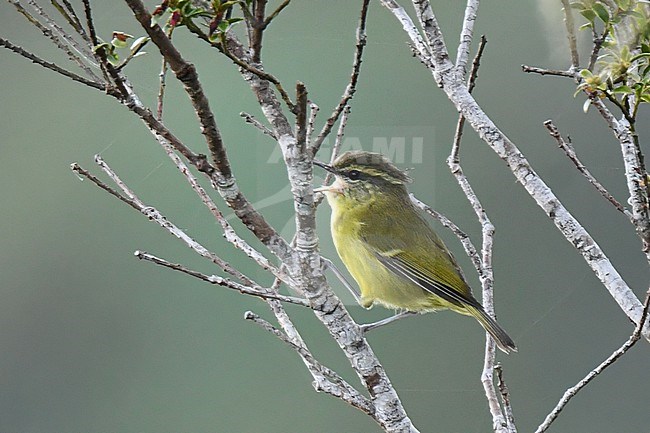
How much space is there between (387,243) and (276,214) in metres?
0.71

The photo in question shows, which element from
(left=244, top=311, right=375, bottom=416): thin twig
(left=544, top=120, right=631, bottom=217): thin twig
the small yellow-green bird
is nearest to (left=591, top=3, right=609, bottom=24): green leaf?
(left=544, top=120, right=631, bottom=217): thin twig

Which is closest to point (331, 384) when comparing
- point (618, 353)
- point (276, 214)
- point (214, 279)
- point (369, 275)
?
point (214, 279)

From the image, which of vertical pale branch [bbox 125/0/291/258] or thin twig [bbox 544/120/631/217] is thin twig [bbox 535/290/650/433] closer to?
thin twig [bbox 544/120/631/217]

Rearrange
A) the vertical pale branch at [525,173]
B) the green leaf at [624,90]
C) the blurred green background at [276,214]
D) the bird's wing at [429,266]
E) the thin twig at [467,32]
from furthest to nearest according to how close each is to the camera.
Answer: the blurred green background at [276,214] → the bird's wing at [429,266] → the thin twig at [467,32] → the vertical pale branch at [525,173] → the green leaf at [624,90]

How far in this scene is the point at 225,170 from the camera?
0.85 metres

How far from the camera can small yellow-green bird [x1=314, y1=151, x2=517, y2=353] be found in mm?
1573

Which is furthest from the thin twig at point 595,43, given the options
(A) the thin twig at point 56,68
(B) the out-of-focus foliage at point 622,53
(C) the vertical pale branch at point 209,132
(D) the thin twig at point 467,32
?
(A) the thin twig at point 56,68

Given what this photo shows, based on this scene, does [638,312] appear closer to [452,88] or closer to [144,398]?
[452,88]

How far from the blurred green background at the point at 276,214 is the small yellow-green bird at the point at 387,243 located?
2.08 feet

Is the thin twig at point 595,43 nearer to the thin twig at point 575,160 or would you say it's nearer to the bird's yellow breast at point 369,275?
the thin twig at point 575,160

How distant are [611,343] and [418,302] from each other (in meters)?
2.07

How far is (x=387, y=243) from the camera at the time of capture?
1.64 m

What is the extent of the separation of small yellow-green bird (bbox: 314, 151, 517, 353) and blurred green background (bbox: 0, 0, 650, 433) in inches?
25.0

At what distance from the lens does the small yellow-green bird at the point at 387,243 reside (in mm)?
1573
